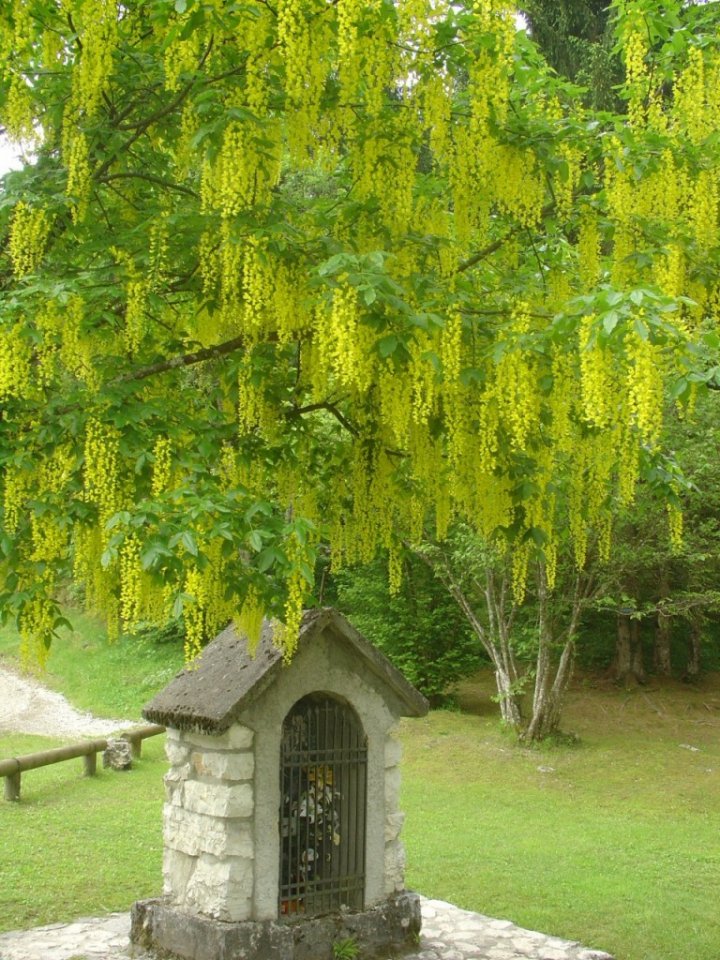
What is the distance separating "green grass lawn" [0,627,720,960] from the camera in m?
6.93

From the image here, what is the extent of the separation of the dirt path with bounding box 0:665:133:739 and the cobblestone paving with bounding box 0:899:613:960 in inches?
350

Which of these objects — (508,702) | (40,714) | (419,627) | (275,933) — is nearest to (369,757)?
(275,933)

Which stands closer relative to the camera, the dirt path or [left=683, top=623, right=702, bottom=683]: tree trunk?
the dirt path

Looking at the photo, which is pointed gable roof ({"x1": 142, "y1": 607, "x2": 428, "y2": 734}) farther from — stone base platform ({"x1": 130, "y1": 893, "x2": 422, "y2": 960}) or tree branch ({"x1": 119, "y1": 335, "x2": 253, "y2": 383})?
tree branch ({"x1": 119, "y1": 335, "x2": 253, "y2": 383})

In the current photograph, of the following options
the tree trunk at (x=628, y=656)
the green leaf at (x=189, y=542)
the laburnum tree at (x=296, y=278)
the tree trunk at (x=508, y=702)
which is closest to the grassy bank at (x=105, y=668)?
the tree trunk at (x=508, y=702)

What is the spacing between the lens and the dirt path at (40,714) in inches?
597

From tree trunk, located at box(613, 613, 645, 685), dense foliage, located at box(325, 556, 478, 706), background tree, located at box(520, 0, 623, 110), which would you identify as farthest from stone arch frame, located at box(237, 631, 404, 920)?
tree trunk, located at box(613, 613, 645, 685)

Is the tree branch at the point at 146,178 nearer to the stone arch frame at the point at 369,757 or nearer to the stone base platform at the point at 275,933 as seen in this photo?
the stone arch frame at the point at 369,757

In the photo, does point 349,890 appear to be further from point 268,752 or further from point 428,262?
point 428,262

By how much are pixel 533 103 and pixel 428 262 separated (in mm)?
941

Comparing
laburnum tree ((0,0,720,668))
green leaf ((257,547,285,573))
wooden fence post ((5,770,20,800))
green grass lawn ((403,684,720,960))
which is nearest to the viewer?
green leaf ((257,547,285,573))

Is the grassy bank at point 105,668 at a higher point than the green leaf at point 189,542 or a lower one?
lower

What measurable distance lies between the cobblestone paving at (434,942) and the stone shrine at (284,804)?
0.72 ft

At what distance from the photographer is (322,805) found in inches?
222
